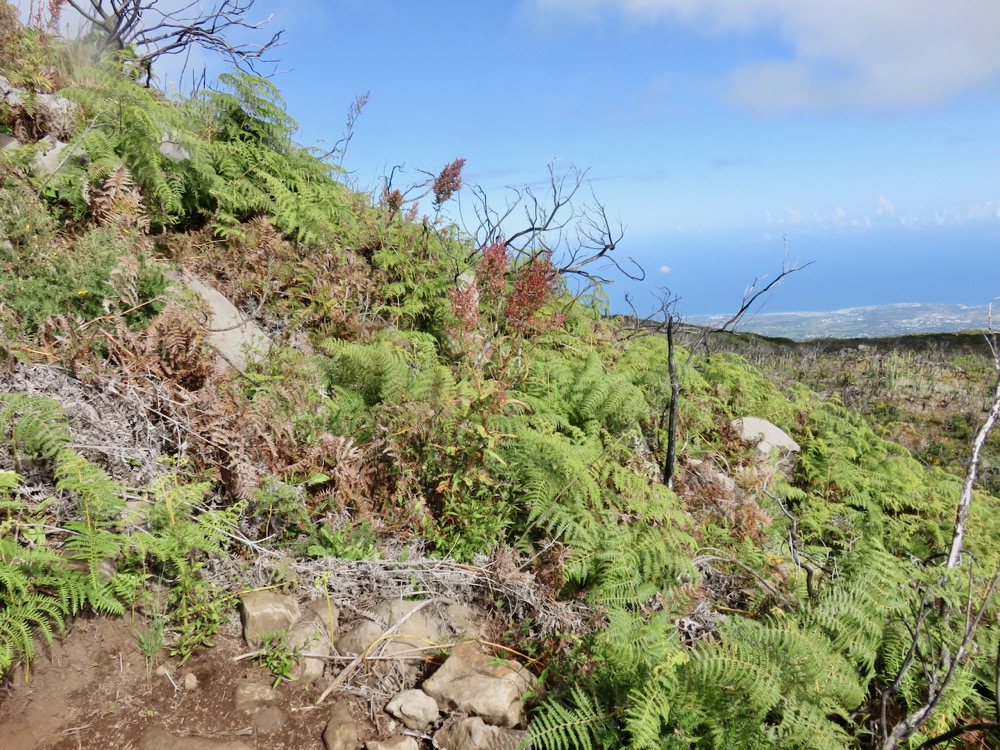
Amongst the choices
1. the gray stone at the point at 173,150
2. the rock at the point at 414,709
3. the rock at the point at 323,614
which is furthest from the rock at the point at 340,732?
the gray stone at the point at 173,150

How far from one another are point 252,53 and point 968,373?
15.7m

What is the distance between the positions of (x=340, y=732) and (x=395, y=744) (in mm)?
262

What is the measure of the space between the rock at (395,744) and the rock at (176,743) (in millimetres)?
535

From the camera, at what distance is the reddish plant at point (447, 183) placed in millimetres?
7516

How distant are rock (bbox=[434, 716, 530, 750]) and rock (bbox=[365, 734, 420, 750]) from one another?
0.11 m

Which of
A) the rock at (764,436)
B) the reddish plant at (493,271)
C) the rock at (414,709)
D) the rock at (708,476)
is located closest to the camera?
the rock at (414,709)

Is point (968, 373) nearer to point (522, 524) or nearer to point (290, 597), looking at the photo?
point (522, 524)

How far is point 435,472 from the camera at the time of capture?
3.90 meters

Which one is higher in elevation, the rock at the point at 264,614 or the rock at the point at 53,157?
the rock at the point at 53,157

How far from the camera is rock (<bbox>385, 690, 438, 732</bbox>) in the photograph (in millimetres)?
2686

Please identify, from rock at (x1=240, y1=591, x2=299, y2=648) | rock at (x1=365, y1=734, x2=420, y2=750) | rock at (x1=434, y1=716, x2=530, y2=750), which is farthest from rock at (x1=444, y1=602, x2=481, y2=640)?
rock at (x1=240, y1=591, x2=299, y2=648)

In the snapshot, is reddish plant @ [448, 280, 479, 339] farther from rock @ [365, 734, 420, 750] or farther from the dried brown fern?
rock @ [365, 734, 420, 750]

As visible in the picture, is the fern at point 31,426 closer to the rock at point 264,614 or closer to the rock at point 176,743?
the rock at point 264,614

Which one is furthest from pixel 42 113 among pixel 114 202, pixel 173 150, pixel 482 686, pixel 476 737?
pixel 476 737
